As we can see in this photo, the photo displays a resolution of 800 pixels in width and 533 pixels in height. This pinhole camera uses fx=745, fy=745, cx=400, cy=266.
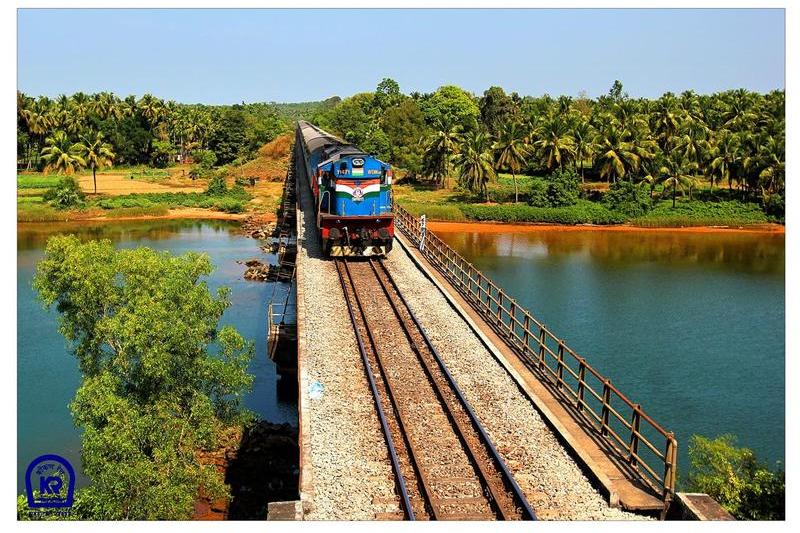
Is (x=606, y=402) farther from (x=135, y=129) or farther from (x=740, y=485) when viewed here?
(x=135, y=129)

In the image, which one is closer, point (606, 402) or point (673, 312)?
point (606, 402)

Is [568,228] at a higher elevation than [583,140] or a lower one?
lower

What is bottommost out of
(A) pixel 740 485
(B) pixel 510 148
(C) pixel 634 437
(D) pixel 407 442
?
(A) pixel 740 485

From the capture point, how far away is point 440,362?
Result: 62.8 feet

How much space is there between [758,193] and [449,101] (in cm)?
4854

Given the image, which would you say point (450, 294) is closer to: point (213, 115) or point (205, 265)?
point (205, 265)

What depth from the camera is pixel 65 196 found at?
71.6 meters

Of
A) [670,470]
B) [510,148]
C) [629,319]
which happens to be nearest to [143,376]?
[670,470]

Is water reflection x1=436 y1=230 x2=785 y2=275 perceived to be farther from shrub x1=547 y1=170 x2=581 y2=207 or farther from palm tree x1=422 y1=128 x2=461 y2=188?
palm tree x1=422 y1=128 x2=461 y2=188

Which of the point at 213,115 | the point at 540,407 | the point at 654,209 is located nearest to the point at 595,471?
the point at 540,407

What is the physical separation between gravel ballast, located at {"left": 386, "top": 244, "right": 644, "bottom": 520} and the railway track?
0.99 feet

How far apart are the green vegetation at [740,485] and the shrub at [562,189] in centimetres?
5303

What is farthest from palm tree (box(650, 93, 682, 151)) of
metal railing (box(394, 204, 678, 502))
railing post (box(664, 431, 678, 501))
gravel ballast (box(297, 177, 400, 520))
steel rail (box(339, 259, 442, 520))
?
railing post (box(664, 431, 678, 501))

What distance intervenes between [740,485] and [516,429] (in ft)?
17.5
